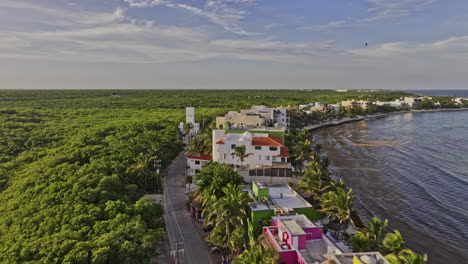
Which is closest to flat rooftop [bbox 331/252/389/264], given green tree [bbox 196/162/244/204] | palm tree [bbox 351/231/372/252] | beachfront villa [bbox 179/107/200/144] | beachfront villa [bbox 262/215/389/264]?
beachfront villa [bbox 262/215/389/264]

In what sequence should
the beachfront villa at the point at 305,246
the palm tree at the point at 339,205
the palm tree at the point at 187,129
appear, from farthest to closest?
the palm tree at the point at 187,129 < the palm tree at the point at 339,205 < the beachfront villa at the point at 305,246

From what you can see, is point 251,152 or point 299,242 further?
point 251,152

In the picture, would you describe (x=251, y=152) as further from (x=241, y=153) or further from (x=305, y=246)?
(x=305, y=246)

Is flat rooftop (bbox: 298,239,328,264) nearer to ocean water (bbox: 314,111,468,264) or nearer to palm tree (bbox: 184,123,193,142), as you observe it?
ocean water (bbox: 314,111,468,264)

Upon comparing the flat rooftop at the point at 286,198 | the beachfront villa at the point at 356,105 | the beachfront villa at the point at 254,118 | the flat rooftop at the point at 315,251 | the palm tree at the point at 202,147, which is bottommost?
the flat rooftop at the point at 315,251

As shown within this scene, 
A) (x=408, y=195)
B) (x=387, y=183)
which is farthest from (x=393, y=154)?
(x=408, y=195)

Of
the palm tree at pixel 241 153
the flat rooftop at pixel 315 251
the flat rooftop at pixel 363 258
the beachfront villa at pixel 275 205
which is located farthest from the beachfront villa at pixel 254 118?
the flat rooftop at pixel 363 258

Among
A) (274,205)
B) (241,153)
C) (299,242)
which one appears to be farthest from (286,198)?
(241,153)

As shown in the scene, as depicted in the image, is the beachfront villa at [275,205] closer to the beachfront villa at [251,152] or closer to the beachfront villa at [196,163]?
the beachfront villa at [251,152]
